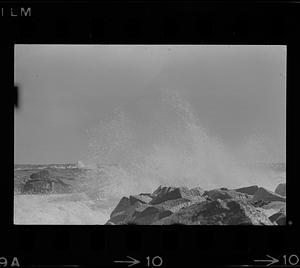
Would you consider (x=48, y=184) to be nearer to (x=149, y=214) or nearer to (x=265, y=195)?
(x=149, y=214)

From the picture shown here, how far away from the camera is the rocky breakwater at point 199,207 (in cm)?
534

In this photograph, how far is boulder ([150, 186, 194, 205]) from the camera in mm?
5742

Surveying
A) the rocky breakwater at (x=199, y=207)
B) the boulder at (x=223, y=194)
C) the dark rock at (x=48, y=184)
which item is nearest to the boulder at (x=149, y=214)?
the rocky breakwater at (x=199, y=207)

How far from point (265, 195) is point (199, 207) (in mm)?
1026

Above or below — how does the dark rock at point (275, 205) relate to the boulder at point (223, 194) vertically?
below

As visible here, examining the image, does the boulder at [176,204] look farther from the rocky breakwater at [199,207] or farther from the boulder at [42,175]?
the boulder at [42,175]

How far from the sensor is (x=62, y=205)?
562cm
